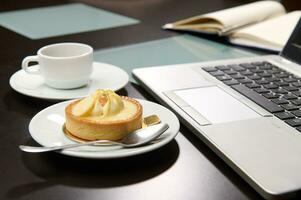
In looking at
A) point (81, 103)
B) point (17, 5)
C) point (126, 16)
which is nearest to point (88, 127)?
point (81, 103)

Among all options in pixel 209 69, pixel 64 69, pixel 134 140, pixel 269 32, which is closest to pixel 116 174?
pixel 134 140

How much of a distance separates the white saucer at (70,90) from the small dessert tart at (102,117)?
136 millimetres

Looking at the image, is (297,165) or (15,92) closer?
(297,165)

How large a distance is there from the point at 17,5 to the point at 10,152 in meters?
1.03

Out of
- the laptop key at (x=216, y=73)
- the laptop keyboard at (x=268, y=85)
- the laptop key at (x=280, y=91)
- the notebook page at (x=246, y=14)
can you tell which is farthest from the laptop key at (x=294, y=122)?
the notebook page at (x=246, y=14)

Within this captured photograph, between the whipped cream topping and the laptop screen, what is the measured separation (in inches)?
17.9

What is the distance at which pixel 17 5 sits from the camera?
5.06 ft

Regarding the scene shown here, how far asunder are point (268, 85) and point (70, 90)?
13.0 inches

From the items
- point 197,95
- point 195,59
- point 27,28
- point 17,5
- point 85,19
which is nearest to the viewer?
point 197,95

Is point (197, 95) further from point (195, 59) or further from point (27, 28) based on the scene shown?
point (27, 28)

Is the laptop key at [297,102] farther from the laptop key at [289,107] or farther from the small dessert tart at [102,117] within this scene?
the small dessert tart at [102,117]

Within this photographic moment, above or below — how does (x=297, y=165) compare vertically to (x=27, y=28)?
above

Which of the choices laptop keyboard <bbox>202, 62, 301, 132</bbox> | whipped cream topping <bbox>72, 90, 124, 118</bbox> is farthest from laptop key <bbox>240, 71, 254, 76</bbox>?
whipped cream topping <bbox>72, 90, 124, 118</bbox>

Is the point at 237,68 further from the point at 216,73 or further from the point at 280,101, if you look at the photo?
the point at 280,101
